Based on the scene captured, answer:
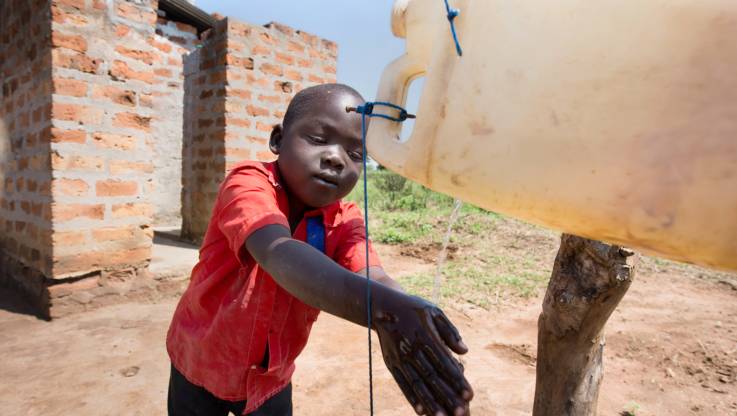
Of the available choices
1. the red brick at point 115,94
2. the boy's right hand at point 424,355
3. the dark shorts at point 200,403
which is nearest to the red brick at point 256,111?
the red brick at point 115,94

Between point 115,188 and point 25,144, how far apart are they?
29.2 inches

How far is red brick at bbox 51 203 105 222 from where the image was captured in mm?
2812

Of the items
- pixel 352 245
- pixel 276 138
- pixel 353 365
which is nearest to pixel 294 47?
pixel 353 365

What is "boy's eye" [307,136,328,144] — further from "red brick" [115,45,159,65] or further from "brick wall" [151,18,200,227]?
"brick wall" [151,18,200,227]

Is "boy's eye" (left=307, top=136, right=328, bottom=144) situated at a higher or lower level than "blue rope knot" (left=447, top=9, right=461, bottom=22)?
lower

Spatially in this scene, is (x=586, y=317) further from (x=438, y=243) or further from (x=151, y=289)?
(x=438, y=243)

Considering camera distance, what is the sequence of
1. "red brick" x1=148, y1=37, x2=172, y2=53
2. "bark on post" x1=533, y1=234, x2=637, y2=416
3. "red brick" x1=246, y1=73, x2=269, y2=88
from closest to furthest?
"bark on post" x1=533, y1=234, x2=637, y2=416, "red brick" x1=246, y1=73, x2=269, y2=88, "red brick" x1=148, y1=37, x2=172, y2=53

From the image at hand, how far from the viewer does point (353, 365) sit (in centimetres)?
259

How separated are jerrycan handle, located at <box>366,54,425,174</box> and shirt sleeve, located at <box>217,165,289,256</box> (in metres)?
0.34

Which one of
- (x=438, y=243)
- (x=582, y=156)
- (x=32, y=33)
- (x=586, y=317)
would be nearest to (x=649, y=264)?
(x=438, y=243)

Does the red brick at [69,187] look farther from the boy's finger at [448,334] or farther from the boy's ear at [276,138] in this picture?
the boy's finger at [448,334]

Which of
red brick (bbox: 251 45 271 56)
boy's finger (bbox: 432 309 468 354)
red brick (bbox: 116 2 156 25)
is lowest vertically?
boy's finger (bbox: 432 309 468 354)

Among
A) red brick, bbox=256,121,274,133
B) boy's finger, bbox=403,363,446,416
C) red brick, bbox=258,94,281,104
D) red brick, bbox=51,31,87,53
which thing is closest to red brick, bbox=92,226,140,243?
red brick, bbox=51,31,87,53

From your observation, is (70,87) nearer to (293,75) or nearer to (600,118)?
(293,75)
